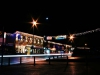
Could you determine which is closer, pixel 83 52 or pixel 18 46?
pixel 83 52

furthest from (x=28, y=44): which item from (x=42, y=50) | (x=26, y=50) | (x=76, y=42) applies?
(x=76, y=42)

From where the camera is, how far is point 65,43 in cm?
15100

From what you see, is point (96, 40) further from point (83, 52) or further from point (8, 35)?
point (8, 35)

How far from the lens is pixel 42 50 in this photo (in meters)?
86.8

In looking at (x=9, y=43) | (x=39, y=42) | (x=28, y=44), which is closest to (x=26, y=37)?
(x=28, y=44)

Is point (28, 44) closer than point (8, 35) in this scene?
No

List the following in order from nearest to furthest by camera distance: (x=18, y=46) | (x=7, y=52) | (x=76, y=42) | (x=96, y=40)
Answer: (x=7, y=52)
(x=18, y=46)
(x=96, y=40)
(x=76, y=42)

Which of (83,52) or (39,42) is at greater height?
(39,42)

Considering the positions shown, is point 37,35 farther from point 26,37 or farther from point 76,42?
point 76,42

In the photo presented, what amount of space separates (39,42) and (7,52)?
867 inches

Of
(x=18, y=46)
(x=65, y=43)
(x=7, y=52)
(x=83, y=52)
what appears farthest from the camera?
(x=65, y=43)

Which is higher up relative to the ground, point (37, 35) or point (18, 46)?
point (37, 35)

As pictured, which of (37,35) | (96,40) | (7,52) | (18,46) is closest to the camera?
(7,52)

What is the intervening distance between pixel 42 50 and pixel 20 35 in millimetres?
20599
